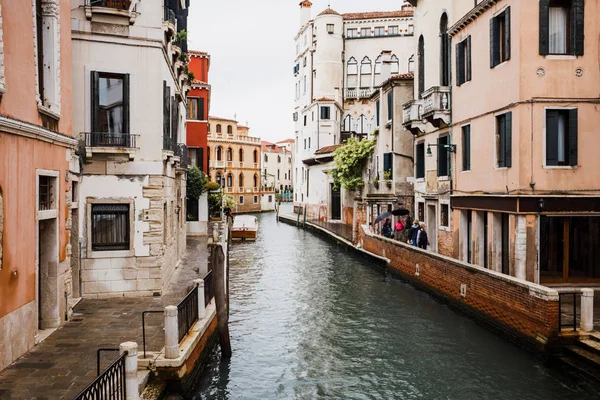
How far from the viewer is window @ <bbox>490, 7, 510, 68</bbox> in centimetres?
1363

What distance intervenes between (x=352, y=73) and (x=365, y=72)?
112cm

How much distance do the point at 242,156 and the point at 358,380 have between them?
2089 inches

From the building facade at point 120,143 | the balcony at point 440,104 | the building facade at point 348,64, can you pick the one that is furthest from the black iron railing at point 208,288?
the building facade at point 348,64

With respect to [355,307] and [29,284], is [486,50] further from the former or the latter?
[29,284]

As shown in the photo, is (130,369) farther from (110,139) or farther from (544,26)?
(544,26)

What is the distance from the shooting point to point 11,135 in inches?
285

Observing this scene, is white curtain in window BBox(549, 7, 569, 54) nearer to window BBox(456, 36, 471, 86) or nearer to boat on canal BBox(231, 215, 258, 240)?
window BBox(456, 36, 471, 86)

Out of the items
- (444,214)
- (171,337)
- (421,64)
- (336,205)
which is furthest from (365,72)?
(171,337)

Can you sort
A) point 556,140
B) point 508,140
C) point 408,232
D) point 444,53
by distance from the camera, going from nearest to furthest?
point 556,140 → point 508,140 → point 444,53 → point 408,232

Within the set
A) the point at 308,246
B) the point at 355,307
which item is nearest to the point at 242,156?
the point at 308,246

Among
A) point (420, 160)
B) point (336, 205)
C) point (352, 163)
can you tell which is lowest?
point (336, 205)

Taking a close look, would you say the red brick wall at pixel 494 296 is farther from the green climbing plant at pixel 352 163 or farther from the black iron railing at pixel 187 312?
the green climbing plant at pixel 352 163

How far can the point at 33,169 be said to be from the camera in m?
8.09

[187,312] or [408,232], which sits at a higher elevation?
[408,232]
